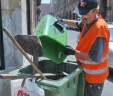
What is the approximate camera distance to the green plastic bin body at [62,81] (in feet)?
6.21

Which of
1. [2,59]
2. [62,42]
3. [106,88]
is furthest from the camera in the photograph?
[106,88]

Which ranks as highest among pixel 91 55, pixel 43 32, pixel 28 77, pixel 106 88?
pixel 43 32

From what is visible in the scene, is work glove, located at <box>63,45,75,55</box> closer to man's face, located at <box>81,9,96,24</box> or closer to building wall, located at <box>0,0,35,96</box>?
man's face, located at <box>81,9,96,24</box>

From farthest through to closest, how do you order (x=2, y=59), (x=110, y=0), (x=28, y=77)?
(x=110, y=0) → (x=2, y=59) → (x=28, y=77)

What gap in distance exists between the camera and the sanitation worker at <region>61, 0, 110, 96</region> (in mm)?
2178

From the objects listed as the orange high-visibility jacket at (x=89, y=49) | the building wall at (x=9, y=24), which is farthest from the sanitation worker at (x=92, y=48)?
the building wall at (x=9, y=24)

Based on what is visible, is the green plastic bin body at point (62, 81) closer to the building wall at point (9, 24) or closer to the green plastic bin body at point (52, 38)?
the green plastic bin body at point (52, 38)

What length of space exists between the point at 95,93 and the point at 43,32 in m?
0.99

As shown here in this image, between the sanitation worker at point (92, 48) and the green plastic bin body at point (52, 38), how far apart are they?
15 cm

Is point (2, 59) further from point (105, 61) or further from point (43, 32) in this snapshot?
point (105, 61)

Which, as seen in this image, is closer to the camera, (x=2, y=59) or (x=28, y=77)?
(x=28, y=77)

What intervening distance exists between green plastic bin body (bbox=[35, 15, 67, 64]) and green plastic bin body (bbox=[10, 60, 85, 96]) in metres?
0.20

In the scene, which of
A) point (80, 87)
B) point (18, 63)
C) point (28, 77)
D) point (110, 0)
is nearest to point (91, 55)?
point (80, 87)

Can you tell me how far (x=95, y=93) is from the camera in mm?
2490
